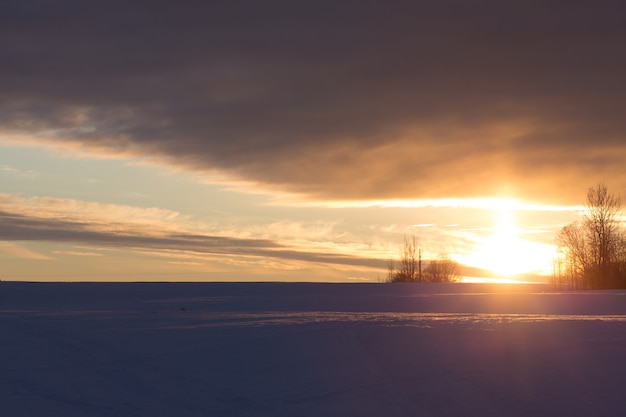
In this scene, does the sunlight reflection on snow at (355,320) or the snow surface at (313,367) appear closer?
the snow surface at (313,367)

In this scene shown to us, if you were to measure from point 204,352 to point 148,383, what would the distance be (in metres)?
2.01

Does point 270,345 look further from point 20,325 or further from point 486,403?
point 20,325

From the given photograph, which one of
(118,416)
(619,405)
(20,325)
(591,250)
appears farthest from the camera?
(591,250)

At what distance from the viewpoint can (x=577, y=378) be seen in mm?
13422

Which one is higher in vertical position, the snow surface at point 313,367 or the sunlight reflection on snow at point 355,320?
the sunlight reflection on snow at point 355,320

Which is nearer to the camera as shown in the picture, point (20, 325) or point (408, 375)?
point (408, 375)

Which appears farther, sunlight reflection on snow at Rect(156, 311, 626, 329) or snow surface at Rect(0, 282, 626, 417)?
sunlight reflection on snow at Rect(156, 311, 626, 329)

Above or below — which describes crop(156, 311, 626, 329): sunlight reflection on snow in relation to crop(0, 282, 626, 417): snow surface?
above

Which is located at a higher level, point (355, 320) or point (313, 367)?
point (355, 320)

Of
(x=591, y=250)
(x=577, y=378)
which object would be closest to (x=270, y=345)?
(x=577, y=378)

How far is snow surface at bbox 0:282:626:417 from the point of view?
1196cm

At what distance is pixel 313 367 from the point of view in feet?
45.7

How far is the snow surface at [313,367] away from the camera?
12.0 m

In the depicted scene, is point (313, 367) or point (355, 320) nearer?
point (313, 367)
